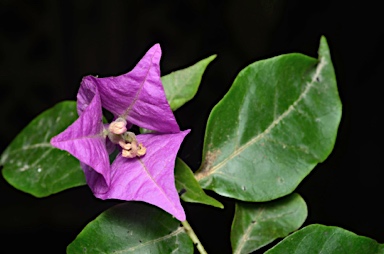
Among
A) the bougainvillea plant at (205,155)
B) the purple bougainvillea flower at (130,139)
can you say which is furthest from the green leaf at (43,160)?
the purple bougainvillea flower at (130,139)

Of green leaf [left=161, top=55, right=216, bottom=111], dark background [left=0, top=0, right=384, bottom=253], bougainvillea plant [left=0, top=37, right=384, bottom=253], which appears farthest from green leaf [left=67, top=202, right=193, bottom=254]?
dark background [left=0, top=0, right=384, bottom=253]

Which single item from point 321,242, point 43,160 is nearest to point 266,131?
point 321,242

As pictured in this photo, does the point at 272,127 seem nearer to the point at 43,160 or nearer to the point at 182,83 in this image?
the point at 182,83

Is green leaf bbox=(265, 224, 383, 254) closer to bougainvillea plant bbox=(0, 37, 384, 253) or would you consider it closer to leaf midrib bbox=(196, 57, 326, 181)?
bougainvillea plant bbox=(0, 37, 384, 253)

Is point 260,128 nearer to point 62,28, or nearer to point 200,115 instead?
point 200,115

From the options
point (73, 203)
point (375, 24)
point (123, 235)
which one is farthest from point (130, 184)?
point (73, 203)
